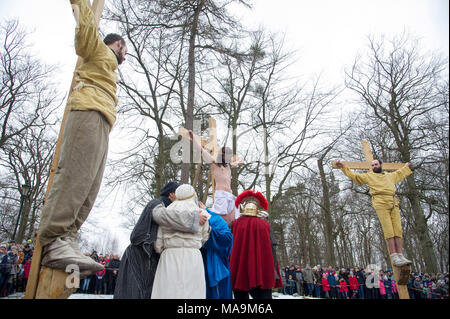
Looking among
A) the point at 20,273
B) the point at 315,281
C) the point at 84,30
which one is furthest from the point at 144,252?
the point at 315,281

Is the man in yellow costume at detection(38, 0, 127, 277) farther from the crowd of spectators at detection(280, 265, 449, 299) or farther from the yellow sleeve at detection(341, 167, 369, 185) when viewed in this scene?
the crowd of spectators at detection(280, 265, 449, 299)

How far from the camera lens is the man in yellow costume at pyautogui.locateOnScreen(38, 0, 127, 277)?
5.69ft

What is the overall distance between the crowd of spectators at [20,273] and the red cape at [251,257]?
659cm

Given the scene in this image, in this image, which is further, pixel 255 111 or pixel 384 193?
pixel 255 111

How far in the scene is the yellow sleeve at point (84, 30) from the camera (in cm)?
200

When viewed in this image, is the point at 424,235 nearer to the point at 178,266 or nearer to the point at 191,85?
the point at 191,85

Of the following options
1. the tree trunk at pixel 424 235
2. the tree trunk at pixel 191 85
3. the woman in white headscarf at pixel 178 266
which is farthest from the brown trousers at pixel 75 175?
the tree trunk at pixel 424 235

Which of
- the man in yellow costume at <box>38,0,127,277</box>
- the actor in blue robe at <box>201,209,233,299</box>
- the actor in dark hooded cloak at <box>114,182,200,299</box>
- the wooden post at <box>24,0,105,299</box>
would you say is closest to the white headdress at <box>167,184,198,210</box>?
the actor in dark hooded cloak at <box>114,182,200,299</box>

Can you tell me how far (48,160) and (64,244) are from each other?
1765 centimetres

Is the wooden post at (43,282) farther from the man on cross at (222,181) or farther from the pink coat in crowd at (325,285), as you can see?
the pink coat in crowd at (325,285)

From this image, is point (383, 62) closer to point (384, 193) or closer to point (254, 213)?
point (384, 193)

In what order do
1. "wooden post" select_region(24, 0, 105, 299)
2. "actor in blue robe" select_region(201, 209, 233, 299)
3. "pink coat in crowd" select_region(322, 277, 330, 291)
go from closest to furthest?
1. "wooden post" select_region(24, 0, 105, 299)
2. "actor in blue robe" select_region(201, 209, 233, 299)
3. "pink coat in crowd" select_region(322, 277, 330, 291)
